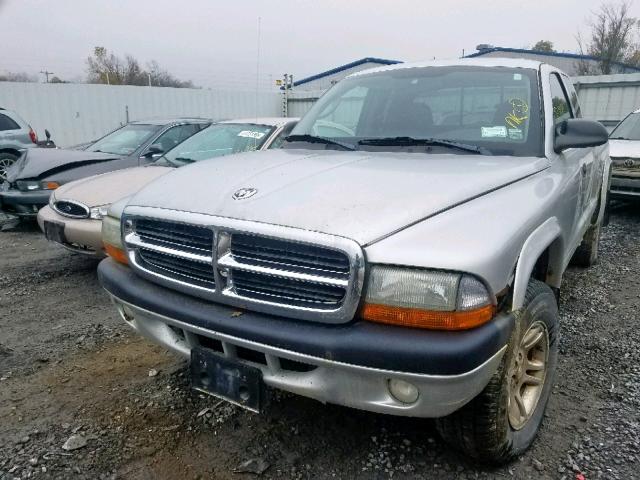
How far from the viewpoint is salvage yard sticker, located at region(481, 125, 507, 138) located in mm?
2742

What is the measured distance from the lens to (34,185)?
246 inches

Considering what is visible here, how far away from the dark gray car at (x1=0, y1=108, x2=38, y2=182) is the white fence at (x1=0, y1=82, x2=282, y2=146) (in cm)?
445

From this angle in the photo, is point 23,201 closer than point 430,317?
No

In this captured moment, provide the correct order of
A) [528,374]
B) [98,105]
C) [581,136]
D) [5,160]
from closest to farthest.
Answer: [528,374], [581,136], [5,160], [98,105]

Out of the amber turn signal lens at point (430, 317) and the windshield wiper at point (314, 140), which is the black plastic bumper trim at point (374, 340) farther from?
the windshield wiper at point (314, 140)

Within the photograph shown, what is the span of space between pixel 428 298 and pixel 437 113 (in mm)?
1694

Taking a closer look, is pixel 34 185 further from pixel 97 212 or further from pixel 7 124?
pixel 7 124

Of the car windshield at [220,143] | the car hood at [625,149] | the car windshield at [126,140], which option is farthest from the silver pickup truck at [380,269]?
the car hood at [625,149]

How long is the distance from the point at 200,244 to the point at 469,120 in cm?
178

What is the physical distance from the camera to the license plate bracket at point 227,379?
1956 millimetres

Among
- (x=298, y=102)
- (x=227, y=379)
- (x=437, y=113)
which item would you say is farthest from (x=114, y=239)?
(x=298, y=102)

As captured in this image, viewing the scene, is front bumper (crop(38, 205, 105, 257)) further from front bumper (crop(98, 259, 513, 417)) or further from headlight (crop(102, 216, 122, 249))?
front bumper (crop(98, 259, 513, 417))

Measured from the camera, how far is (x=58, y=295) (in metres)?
4.41

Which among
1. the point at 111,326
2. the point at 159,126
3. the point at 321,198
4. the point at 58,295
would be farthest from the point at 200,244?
the point at 159,126
